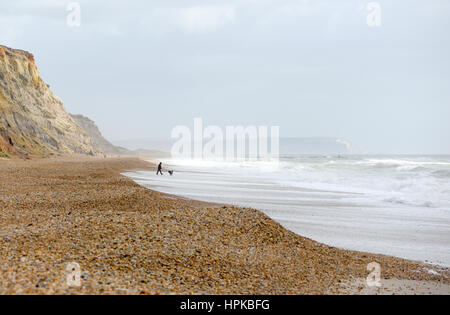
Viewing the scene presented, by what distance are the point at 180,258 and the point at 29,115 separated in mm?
47838

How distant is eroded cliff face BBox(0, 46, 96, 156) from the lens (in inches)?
1526

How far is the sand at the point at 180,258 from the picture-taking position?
4.46m

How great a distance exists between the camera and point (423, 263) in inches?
267

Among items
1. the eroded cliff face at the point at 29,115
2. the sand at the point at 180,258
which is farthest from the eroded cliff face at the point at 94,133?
the sand at the point at 180,258

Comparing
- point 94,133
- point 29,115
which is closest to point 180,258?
point 29,115

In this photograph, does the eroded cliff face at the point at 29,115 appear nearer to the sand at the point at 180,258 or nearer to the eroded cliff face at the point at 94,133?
the sand at the point at 180,258

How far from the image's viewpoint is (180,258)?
5.47m

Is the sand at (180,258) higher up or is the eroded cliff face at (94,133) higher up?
the eroded cliff face at (94,133)

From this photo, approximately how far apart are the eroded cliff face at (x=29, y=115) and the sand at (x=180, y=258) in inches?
1172

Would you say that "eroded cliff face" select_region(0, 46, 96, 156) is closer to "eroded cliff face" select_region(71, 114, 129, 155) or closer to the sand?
the sand

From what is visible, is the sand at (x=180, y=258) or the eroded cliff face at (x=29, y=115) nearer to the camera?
the sand at (x=180, y=258)

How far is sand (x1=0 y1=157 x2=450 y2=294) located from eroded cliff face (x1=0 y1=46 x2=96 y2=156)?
2978cm
